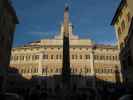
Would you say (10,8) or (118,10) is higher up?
(118,10)

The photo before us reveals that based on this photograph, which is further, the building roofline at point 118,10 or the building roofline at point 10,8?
the building roofline at point 118,10

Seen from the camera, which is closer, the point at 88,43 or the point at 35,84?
the point at 35,84

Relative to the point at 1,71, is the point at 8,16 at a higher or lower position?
higher

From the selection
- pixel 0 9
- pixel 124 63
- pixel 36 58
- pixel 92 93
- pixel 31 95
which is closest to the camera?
pixel 0 9

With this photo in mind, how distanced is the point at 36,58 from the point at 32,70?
3.09m

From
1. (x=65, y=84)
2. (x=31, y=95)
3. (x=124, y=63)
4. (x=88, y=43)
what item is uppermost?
(x=88, y=43)

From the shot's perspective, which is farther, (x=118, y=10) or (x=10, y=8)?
(x=118, y=10)

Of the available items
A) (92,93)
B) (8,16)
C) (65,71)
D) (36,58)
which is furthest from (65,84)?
(36,58)

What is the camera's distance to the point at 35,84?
160 feet

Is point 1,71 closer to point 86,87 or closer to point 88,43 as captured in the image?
point 86,87

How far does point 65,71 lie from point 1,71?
8.61 meters

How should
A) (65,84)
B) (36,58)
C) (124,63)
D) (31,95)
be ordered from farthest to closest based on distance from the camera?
(36,58), (31,95), (124,63), (65,84)

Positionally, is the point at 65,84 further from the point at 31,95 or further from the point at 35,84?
the point at 35,84

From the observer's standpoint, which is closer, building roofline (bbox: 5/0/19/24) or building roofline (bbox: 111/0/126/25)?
building roofline (bbox: 5/0/19/24)
